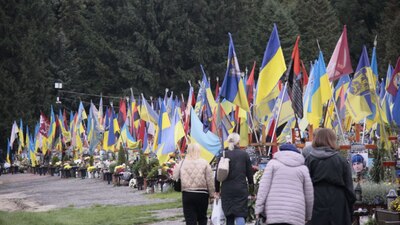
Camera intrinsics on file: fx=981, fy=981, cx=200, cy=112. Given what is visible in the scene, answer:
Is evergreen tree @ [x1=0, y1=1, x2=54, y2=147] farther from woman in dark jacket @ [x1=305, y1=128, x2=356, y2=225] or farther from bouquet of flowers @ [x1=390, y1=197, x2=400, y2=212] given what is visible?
woman in dark jacket @ [x1=305, y1=128, x2=356, y2=225]

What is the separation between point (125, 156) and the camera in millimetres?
39469

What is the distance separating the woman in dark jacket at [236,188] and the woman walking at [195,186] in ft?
0.90

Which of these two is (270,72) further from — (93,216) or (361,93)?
(93,216)

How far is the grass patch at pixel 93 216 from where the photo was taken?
20.3m

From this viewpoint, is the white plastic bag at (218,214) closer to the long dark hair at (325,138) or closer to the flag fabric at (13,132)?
the long dark hair at (325,138)

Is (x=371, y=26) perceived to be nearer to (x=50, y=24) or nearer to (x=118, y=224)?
(x=50, y=24)

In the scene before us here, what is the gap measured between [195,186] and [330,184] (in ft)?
12.6

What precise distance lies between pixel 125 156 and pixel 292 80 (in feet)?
61.1

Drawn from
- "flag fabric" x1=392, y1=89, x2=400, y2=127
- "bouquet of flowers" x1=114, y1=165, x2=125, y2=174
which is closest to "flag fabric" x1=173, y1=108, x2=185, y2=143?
"bouquet of flowers" x1=114, y1=165, x2=125, y2=174

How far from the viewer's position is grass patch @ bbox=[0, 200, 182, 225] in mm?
20344

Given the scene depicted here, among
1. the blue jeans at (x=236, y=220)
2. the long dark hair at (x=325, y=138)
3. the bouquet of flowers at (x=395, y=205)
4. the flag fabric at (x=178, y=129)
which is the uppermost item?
the flag fabric at (x=178, y=129)

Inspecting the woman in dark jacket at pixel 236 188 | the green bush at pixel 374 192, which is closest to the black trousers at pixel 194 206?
the woman in dark jacket at pixel 236 188

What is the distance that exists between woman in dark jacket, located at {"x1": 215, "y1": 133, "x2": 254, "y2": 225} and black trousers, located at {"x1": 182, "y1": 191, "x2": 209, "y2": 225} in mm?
322

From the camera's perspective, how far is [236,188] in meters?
13.9
